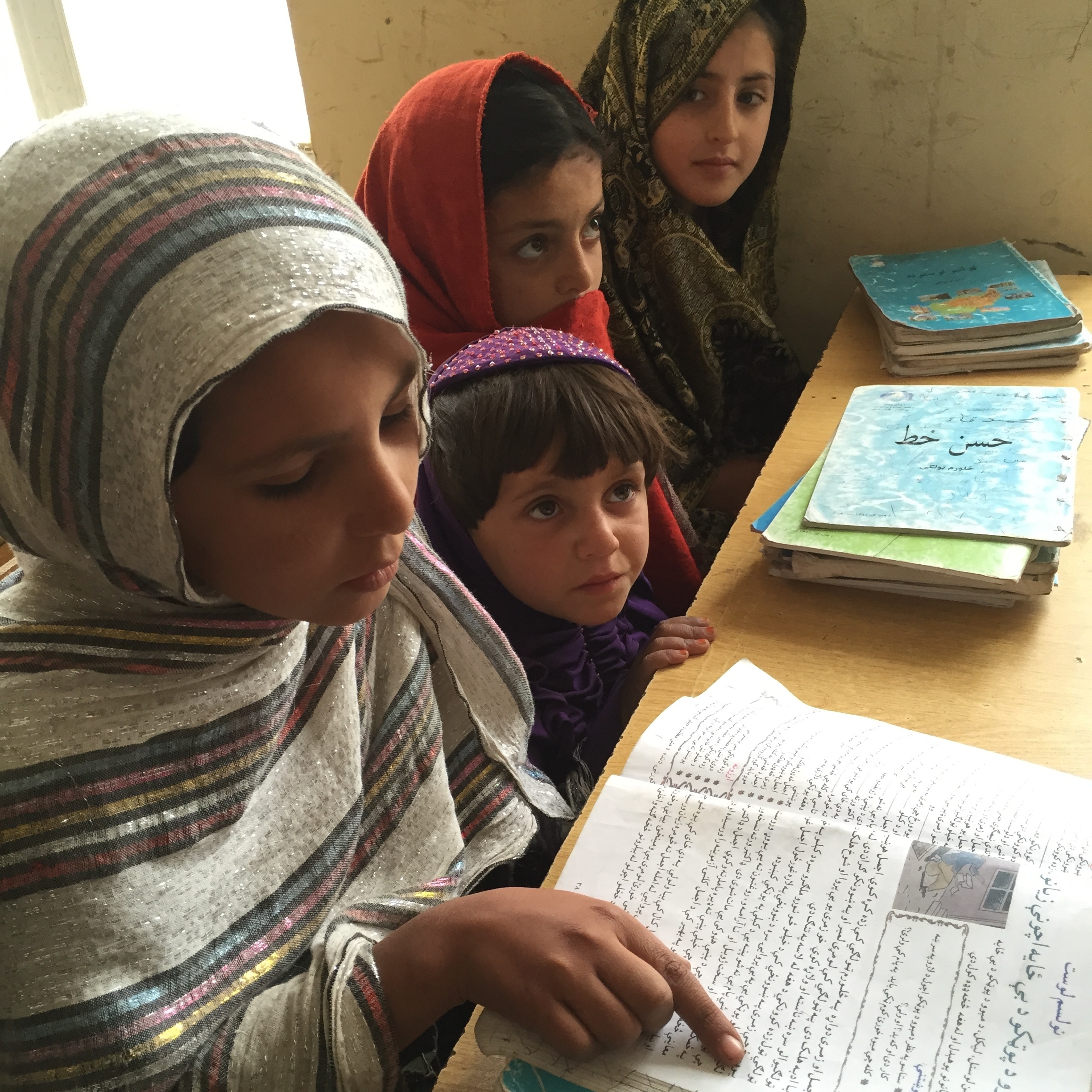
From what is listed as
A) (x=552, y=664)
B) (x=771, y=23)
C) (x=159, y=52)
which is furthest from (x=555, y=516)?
(x=159, y=52)

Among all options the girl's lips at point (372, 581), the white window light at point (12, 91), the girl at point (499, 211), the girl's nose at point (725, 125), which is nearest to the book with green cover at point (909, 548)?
the girl at point (499, 211)

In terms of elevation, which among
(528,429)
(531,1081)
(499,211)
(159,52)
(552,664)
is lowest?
(552,664)

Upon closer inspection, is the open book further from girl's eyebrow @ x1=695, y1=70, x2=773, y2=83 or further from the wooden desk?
girl's eyebrow @ x1=695, y1=70, x2=773, y2=83

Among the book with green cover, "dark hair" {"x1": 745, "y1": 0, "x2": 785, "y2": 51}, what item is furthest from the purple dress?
"dark hair" {"x1": 745, "y1": 0, "x2": 785, "y2": 51}

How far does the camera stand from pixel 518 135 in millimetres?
1215

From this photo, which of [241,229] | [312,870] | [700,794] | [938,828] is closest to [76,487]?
[241,229]

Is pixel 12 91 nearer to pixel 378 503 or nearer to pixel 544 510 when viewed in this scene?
pixel 544 510

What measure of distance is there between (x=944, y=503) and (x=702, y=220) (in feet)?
3.00

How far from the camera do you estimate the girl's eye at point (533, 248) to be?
4.17 feet

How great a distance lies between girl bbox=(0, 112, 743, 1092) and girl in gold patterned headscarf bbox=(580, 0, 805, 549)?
992 millimetres

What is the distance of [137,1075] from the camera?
565 mm

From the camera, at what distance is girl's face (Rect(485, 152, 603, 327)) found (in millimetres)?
1229

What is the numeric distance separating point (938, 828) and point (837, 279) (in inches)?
54.3

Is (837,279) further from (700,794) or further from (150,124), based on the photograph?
(150,124)
